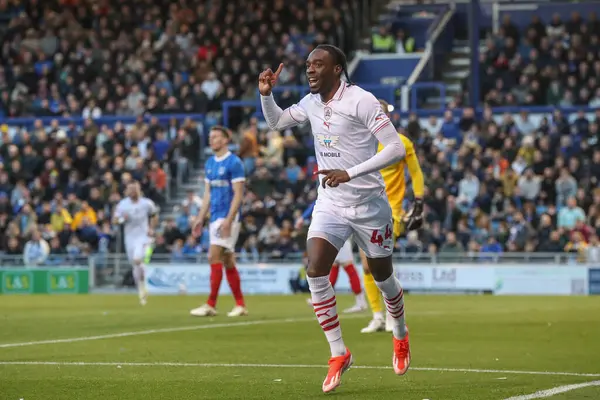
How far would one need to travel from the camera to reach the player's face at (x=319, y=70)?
9.30 meters

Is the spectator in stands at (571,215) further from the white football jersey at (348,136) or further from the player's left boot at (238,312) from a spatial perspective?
the white football jersey at (348,136)

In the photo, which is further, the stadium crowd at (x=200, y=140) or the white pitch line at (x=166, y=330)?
the stadium crowd at (x=200, y=140)

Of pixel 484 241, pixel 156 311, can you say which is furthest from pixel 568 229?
pixel 156 311

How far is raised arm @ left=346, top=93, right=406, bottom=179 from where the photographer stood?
895 cm

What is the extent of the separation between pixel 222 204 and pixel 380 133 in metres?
8.56

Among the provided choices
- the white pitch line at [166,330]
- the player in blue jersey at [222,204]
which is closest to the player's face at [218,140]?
the player in blue jersey at [222,204]

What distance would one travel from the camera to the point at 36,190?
33.8m

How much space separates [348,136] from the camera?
9.32 meters

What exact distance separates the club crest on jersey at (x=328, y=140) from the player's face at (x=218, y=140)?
8.00m

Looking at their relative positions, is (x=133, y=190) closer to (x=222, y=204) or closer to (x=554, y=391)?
(x=222, y=204)

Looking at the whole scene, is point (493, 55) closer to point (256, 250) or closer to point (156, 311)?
point (256, 250)

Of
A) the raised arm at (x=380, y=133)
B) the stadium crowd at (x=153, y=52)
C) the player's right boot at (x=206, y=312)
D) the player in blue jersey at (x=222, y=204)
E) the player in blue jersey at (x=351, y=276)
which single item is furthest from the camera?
the stadium crowd at (x=153, y=52)

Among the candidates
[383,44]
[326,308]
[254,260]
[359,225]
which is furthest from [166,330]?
[383,44]

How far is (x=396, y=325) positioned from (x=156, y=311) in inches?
407
